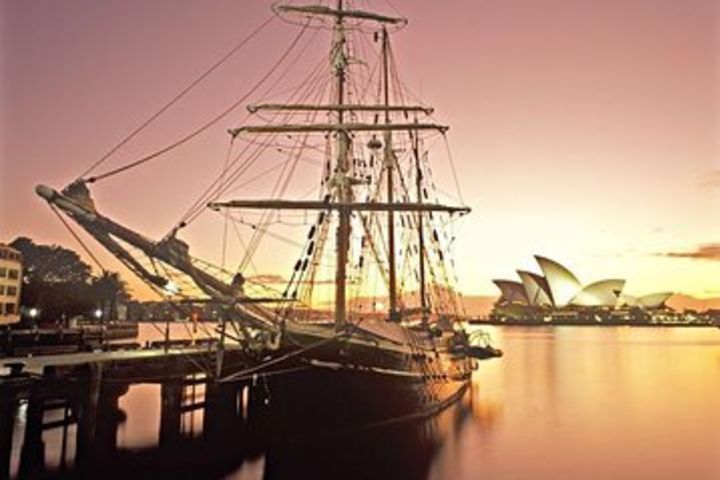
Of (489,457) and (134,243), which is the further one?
(489,457)

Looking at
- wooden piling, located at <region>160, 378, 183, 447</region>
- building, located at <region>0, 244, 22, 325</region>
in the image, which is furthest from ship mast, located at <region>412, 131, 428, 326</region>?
building, located at <region>0, 244, 22, 325</region>

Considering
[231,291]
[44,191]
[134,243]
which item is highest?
[44,191]

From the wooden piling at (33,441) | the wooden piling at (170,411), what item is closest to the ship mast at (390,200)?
the wooden piling at (170,411)

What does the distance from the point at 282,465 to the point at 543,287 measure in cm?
14106

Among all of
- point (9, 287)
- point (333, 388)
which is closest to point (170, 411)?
point (333, 388)

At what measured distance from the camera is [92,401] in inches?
672

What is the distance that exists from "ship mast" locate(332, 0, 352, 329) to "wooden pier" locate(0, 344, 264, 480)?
344 centimetres

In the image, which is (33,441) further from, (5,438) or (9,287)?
(9,287)

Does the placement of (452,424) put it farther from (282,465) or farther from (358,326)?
(282,465)

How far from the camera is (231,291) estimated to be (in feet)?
57.7

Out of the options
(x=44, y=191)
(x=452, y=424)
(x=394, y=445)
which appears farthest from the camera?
(x=452, y=424)

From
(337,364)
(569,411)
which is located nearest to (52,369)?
→ (337,364)

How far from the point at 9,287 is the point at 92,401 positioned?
35.6 meters

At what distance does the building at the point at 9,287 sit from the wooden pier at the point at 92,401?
2677cm
